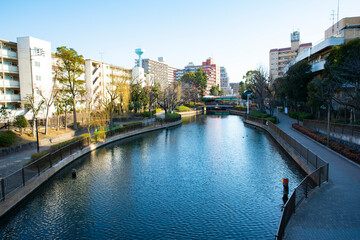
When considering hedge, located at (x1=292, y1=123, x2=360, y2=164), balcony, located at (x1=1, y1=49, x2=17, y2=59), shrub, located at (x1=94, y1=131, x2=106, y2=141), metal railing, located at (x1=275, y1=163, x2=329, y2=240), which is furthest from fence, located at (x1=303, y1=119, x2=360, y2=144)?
balcony, located at (x1=1, y1=49, x2=17, y2=59)

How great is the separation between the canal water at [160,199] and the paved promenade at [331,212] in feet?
4.95

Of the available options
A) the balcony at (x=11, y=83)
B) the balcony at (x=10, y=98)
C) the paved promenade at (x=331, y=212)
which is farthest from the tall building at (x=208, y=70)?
the paved promenade at (x=331, y=212)

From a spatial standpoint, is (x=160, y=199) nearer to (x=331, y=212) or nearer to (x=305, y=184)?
(x=305, y=184)

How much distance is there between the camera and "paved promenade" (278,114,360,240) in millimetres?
8230

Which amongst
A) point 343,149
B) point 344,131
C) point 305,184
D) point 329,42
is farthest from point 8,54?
point 329,42

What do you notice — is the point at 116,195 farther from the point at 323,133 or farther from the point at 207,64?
the point at 207,64

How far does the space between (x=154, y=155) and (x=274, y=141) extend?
585 inches

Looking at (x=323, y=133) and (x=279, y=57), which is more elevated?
(x=279, y=57)

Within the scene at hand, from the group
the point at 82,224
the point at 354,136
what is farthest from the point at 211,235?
the point at 354,136

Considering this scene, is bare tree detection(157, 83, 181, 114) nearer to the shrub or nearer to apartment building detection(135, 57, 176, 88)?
the shrub

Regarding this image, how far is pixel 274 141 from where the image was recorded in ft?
98.6

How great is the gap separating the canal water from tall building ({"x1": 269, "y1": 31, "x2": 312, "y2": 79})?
74.1 meters

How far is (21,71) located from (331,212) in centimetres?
3944

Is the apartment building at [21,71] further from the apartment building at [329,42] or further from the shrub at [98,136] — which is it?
the apartment building at [329,42]
